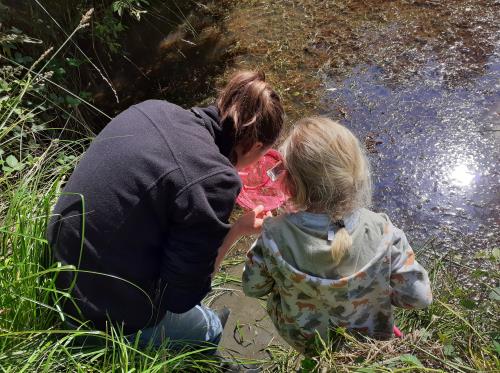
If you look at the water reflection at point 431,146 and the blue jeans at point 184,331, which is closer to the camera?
the blue jeans at point 184,331

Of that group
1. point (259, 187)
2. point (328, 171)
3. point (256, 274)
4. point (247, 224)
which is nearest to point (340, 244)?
point (328, 171)

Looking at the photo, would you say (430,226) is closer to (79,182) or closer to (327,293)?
(327,293)

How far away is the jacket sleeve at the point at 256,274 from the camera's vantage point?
1990 mm

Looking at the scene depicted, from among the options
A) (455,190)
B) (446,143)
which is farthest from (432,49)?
(455,190)

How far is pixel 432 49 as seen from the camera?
175 inches

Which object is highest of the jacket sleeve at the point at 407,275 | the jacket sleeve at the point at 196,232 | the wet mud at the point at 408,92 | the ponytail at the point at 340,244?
the jacket sleeve at the point at 196,232

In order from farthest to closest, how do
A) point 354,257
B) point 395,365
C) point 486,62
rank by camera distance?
point 486,62
point 354,257
point 395,365

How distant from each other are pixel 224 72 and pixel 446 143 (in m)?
1.98

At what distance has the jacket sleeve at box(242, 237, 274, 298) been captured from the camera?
1990mm

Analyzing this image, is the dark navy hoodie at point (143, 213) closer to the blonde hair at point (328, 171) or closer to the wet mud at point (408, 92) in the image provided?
the blonde hair at point (328, 171)

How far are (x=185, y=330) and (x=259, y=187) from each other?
0.98 meters

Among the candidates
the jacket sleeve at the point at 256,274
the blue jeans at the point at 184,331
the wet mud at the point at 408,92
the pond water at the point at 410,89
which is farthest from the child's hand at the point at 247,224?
the pond water at the point at 410,89

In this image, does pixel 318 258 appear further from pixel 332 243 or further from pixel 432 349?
pixel 432 349

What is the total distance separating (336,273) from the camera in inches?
72.9
